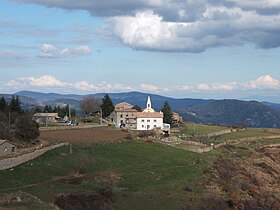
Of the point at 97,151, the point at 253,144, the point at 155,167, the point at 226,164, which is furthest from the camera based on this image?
the point at 253,144

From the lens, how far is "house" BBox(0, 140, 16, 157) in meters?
54.7

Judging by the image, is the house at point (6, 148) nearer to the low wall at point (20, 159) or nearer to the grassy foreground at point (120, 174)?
the low wall at point (20, 159)

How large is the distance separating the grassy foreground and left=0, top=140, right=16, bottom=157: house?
402cm

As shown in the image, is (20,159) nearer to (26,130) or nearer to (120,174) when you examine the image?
(120,174)

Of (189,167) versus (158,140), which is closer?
(189,167)

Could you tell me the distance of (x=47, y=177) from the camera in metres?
46.2

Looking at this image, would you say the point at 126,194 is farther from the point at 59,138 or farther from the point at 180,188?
the point at 59,138

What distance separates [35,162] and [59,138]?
23051 millimetres

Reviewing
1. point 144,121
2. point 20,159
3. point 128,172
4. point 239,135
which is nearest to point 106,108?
point 144,121

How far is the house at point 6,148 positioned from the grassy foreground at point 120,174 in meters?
4.02

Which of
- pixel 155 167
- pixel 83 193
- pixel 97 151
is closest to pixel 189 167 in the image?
pixel 155 167

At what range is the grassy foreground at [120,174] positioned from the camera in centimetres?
4203

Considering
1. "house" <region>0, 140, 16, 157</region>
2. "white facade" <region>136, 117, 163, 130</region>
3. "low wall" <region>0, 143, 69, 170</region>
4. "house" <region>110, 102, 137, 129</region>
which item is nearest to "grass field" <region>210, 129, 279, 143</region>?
"white facade" <region>136, 117, 163, 130</region>

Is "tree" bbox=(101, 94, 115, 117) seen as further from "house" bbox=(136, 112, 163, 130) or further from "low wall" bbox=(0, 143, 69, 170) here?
"low wall" bbox=(0, 143, 69, 170)
